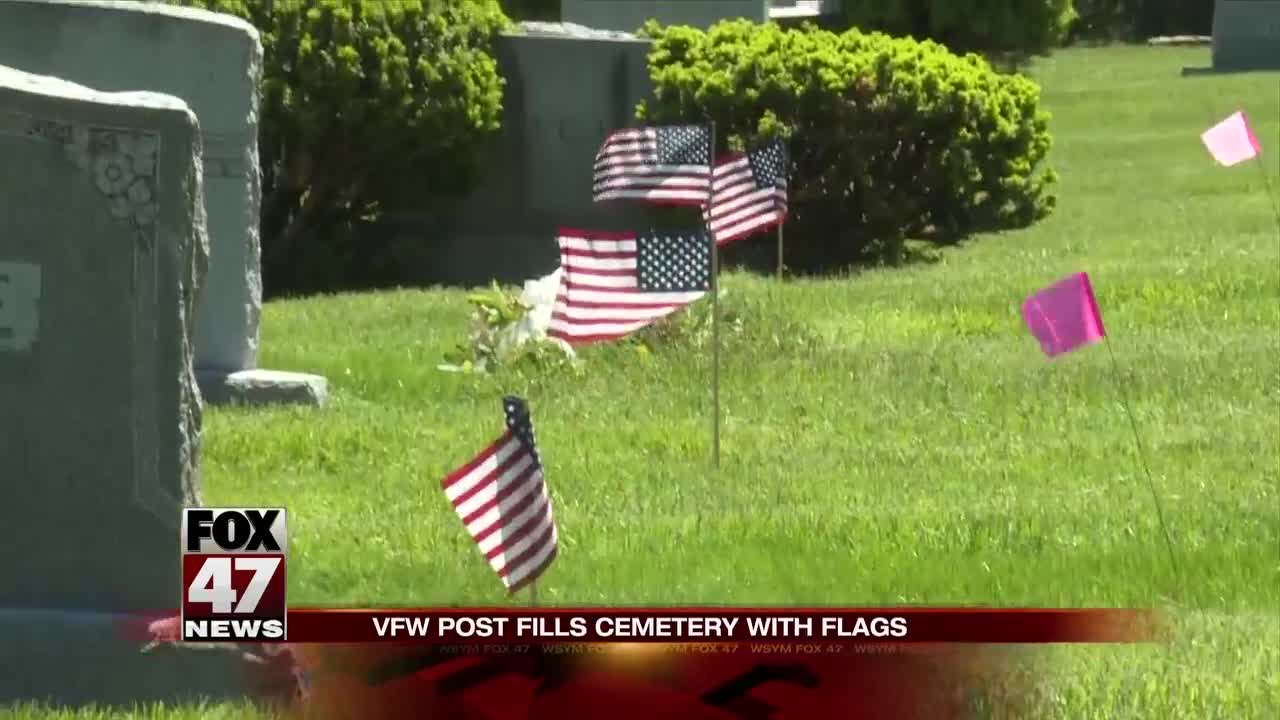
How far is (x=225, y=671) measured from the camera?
693 cm

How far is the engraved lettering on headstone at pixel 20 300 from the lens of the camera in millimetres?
6977

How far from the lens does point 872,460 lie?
10.4 m

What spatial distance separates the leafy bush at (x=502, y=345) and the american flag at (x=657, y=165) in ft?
3.43

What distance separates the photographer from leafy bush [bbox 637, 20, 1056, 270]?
62.2 ft

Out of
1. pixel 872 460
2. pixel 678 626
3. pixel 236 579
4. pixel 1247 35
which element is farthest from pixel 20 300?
pixel 1247 35

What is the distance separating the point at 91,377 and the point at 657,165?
8869mm

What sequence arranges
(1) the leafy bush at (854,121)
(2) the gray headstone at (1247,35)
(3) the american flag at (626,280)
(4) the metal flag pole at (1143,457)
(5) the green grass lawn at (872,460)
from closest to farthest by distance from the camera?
(5) the green grass lawn at (872,460) → (4) the metal flag pole at (1143,457) → (3) the american flag at (626,280) → (1) the leafy bush at (854,121) → (2) the gray headstone at (1247,35)

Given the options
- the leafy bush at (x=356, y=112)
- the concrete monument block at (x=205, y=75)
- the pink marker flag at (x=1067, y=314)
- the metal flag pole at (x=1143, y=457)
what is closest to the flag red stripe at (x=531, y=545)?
the pink marker flag at (x=1067, y=314)

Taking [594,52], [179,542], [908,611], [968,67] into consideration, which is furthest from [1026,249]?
[908,611]

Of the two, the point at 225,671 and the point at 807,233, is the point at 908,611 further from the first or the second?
the point at 807,233

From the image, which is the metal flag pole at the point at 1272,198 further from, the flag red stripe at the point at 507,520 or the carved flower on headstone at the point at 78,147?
the carved flower on headstone at the point at 78,147

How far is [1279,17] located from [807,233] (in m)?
19.7

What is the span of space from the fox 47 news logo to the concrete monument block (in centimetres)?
622

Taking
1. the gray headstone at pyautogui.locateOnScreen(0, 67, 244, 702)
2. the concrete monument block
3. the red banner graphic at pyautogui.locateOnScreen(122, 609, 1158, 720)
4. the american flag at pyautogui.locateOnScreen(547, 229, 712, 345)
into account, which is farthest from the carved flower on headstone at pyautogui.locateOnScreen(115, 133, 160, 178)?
the concrete monument block
